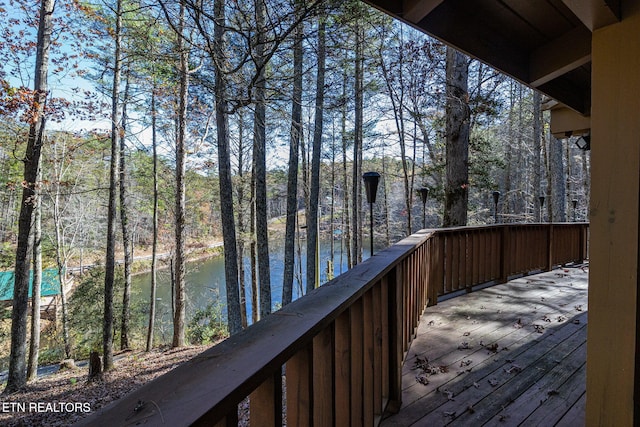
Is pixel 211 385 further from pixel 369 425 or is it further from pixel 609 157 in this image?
pixel 609 157

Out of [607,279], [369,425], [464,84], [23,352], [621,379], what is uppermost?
[464,84]

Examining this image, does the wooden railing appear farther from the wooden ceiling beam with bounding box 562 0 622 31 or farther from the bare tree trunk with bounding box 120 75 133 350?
the bare tree trunk with bounding box 120 75 133 350

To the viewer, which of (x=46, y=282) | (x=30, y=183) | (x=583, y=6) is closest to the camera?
(x=583, y=6)

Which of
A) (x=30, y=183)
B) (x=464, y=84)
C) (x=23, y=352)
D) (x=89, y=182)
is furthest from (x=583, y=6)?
(x=89, y=182)

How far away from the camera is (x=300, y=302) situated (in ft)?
3.27

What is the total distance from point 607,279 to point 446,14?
1.48 m

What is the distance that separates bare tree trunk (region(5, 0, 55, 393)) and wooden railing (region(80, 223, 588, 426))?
8.46 meters

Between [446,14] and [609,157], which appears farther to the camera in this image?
[446,14]

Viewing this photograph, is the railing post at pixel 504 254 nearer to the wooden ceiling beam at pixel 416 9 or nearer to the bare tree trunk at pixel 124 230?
the wooden ceiling beam at pixel 416 9

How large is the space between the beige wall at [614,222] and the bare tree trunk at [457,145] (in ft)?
14.3

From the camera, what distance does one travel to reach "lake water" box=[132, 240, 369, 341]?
54.6 feet

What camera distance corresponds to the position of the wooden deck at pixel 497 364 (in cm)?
197

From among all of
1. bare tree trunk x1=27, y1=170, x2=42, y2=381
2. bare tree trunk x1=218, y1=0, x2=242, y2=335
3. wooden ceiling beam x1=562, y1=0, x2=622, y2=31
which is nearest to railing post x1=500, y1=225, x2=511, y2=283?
wooden ceiling beam x1=562, y1=0, x2=622, y2=31

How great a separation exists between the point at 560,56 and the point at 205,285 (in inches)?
805
